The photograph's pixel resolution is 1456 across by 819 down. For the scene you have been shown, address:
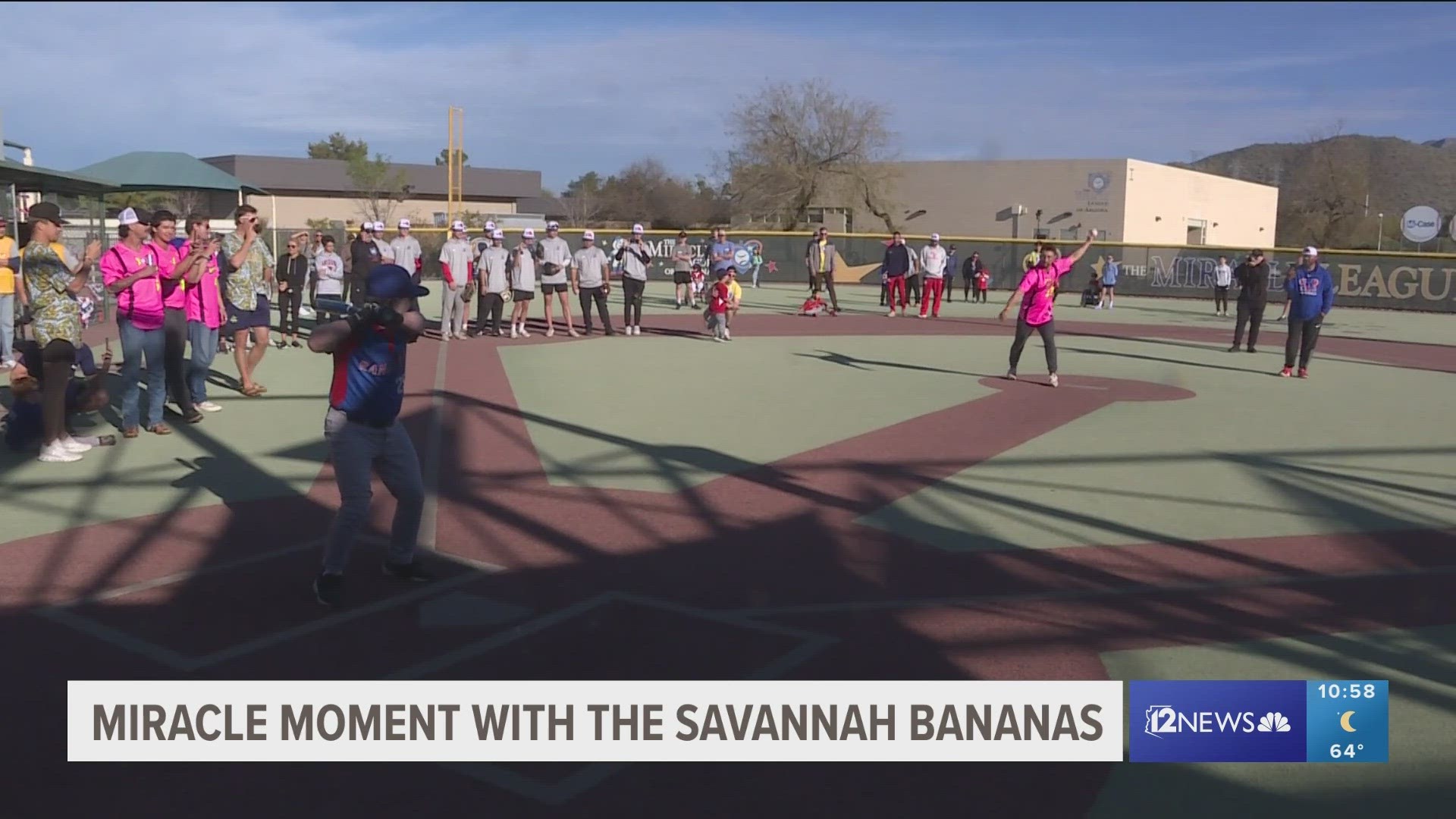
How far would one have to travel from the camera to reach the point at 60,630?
Result: 5520 millimetres

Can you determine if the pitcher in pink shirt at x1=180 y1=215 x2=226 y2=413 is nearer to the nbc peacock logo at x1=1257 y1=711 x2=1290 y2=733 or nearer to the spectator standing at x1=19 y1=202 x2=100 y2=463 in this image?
the spectator standing at x1=19 y1=202 x2=100 y2=463

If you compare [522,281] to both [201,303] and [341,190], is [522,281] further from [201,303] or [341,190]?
[341,190]

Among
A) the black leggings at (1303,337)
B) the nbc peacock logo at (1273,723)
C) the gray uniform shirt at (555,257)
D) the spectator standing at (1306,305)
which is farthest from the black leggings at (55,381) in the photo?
the black leggings at (1303,337)

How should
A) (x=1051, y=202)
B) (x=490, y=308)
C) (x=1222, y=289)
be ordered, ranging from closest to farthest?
1. (x=490, y=308)
2. (x=1222, y=289)
3. (x=1051, y=202)

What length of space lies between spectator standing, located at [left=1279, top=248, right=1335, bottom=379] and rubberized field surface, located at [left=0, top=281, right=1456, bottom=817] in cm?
331

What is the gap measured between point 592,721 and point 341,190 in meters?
78.6

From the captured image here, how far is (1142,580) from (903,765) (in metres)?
2.83

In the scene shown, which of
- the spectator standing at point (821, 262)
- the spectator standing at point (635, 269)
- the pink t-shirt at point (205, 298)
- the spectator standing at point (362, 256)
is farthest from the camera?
the spectator standing at point (821, 262)

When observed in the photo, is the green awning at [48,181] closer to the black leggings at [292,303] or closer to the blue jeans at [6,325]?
the blue jeans at [6,325]

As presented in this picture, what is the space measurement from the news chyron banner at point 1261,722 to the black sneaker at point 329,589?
3.80 metres

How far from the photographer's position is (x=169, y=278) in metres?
10.1

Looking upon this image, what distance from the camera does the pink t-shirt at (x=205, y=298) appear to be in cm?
1090

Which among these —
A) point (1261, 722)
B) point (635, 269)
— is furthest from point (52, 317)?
point (635, 269)

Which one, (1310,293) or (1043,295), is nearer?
(1043,295)
